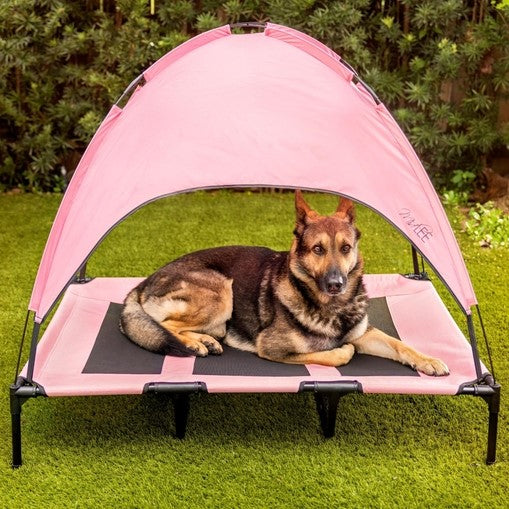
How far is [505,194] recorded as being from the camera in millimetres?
6293

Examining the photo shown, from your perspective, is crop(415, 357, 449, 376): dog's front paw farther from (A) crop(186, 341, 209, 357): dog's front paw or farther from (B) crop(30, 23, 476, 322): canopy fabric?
(A) crop(186, 341, 209, 357): dog's front paw

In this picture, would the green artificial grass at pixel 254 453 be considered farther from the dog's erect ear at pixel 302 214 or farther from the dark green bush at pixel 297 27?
the dark green bush at pixel 297 27

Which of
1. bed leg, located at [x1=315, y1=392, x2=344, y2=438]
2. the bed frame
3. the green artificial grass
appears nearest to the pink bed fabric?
the bed frame

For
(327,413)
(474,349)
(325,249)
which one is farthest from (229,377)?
(474,349)

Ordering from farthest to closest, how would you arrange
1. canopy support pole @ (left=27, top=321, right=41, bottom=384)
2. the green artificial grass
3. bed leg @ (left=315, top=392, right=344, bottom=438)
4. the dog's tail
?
the dog's tail, bed leg @ (left=315, top=392, right=344, bottom=438), canopy support pole @ (left=27, top=321, right=41, bottom=384), the green artificial grass

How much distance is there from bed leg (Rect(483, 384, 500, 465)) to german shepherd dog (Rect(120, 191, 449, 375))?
0.24m

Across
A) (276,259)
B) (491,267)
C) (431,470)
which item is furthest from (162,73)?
(491,267)

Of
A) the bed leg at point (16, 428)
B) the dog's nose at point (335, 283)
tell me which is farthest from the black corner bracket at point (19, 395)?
the dog's nose at point (335, 283)

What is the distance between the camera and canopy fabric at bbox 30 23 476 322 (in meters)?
3.03

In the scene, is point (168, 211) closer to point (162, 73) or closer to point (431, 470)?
point (162, 73)

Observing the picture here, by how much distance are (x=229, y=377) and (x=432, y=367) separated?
833 millimetres

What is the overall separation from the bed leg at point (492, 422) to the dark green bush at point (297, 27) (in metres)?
3.74

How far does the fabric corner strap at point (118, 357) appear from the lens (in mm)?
3168

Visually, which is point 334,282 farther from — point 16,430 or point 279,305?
point 16,430
